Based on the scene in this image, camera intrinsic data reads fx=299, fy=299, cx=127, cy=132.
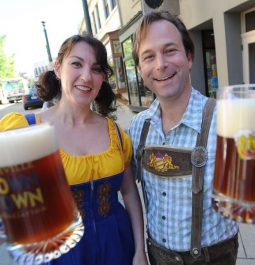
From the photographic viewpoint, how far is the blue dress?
5.28ft

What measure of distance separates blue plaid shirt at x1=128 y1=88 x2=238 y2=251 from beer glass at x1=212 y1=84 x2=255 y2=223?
447 mm

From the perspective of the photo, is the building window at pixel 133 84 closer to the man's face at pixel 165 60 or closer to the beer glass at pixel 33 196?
the man's face at pixel 165 60

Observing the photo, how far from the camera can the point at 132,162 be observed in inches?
73.9

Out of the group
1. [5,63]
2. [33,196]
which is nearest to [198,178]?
[33,196]

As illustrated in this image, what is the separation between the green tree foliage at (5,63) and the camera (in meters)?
40.8

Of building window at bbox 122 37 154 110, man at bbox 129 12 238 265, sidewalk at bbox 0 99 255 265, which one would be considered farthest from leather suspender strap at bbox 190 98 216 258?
building window at bbox 122 37 154 110

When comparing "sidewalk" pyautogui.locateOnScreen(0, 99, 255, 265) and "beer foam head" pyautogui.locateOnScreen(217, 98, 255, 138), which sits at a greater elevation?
"beer foam head" pyautogui.locateOnScreen(217, 98, 255, 138)

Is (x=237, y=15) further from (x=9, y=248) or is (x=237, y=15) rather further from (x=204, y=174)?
(x=9, y=248)

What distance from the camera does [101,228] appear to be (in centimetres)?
169

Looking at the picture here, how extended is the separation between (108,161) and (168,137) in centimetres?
37

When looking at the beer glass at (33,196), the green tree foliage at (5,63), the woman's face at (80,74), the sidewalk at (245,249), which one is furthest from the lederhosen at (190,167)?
the green tree foliage at (5,63)

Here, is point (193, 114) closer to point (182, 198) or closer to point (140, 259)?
point (182, 198)

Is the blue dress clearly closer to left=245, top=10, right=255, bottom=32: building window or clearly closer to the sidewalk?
the sidewalk

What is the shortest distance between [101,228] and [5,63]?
151 ft
